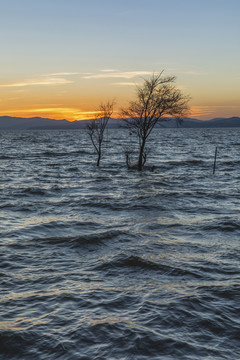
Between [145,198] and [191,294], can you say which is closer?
[191,294]

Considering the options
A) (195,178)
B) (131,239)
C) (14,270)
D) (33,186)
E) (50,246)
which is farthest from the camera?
(195,178)

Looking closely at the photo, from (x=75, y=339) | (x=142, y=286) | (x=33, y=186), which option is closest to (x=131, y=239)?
(x=142, y=286)

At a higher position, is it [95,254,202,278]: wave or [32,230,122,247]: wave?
[95,254,202,278]: wave

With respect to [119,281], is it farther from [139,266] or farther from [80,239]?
[80,239]

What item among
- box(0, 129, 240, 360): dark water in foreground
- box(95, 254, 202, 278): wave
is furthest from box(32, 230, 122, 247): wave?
box(95, 254, 202, 278): wave

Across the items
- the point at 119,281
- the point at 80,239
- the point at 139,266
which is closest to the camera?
the point at 119,281

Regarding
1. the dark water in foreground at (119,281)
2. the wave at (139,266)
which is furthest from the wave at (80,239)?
the wave at (139,266)

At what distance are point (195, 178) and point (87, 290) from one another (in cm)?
2455

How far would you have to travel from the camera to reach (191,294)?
8.09m

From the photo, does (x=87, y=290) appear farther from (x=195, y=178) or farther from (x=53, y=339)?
(x=195, y=178)

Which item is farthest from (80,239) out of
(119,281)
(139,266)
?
(119,281)

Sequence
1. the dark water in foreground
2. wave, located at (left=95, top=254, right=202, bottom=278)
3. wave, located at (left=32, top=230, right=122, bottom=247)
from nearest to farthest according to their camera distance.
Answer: the dark water in foreground, wave, located at (left=95, top=254, right=202, bottom=278), wave, located at (left=32, top=230, right=122, bottom=247)

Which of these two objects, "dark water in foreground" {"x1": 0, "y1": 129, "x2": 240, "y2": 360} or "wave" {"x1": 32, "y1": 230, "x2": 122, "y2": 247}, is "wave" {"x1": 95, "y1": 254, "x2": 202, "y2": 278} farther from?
"wave" {"x1": 32, "y1": 230, "x2": 122, "y2": 247}

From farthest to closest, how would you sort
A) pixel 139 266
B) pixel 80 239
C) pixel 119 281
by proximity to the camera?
1. pixel 80 239
2. pixel 139 266
3. pixel 119 281
